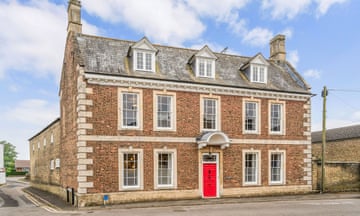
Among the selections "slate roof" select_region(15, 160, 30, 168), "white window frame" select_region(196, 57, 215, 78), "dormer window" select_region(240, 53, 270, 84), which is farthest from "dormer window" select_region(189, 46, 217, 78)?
"slate roof" select_region(15, 160, 30, 168)

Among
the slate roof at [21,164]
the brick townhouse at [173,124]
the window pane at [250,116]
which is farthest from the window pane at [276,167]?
Answer: the slate roof at [21,164]

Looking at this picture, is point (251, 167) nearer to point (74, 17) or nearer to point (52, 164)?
point (74, 17)

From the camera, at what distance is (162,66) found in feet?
65.0

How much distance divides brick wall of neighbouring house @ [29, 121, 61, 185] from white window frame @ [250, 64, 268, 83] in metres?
16.3

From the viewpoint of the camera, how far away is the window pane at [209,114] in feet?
64.9

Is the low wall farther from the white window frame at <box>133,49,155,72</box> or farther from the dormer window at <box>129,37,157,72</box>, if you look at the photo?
the dormer window at <box>129,37,157,72</box>

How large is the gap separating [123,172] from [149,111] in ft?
12.9

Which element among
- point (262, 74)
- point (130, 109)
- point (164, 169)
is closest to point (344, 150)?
point (262, 74)

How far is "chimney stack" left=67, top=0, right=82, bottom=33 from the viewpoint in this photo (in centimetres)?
1962

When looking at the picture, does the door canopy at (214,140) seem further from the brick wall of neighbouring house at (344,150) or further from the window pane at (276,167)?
the brick wall of neighbouring house at (344,150)

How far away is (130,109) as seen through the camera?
17984 mm

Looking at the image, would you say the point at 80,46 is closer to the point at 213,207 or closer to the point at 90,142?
the point at 90,142

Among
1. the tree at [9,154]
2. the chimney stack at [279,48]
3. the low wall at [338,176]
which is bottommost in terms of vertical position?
the tree at [9,154]

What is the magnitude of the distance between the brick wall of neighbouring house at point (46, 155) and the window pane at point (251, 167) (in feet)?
47.4
